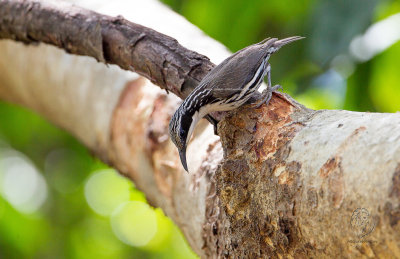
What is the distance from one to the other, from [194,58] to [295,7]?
2.98m

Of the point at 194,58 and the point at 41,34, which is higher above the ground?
the point at 194,58

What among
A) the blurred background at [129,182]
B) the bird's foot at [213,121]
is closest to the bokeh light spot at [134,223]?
the blurred background at [129,182]

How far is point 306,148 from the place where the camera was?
8.87 feet

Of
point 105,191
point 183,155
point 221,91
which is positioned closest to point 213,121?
point 221,91

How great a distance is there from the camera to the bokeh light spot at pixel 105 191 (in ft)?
23.7

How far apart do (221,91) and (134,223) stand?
175 inches

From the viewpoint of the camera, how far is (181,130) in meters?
3.57

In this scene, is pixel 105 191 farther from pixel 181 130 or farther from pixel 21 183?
pixel 181 130

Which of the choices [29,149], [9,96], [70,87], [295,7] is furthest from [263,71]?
[29,149]

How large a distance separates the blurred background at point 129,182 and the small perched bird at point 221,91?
1.50 m

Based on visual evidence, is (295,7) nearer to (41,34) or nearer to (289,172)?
(41,34)

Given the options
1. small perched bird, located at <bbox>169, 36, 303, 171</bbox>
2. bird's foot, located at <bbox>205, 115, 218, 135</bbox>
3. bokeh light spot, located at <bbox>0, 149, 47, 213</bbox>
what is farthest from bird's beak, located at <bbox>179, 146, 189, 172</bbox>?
bokeh light spot, located at <bbox>0, 149, 47, 213</bbox>

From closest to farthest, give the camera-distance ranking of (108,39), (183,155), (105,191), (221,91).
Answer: (221,91) → (183,155) → (108,39) → (105,191)

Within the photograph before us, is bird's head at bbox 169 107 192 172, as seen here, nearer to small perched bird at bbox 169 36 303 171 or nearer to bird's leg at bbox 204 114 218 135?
small perched bird at bbox 169 36 303 171
